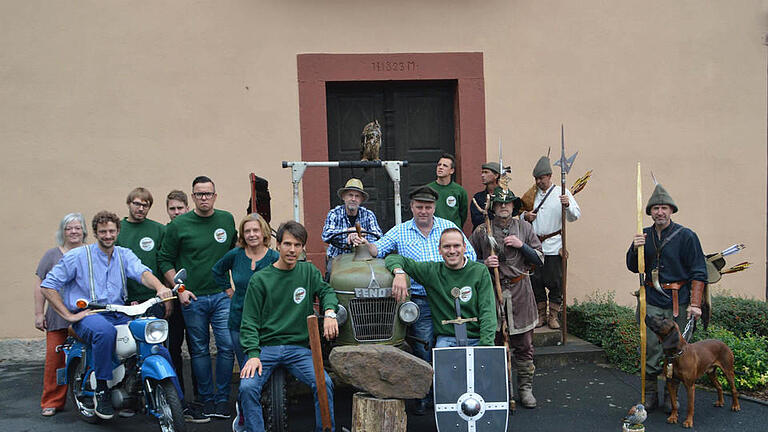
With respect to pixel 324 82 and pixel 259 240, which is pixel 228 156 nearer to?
pixel 324 82

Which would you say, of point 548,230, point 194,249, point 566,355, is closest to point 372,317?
point 194,249

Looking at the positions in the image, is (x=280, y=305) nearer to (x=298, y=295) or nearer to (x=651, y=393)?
(x=298, y=295)

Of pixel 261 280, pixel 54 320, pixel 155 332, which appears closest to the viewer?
pixel 261 280

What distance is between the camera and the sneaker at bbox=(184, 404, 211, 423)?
17.5 feet

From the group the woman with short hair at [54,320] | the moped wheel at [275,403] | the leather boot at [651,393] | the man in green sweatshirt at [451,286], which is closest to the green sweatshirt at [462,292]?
the man in green sweatshirt at [451,286]

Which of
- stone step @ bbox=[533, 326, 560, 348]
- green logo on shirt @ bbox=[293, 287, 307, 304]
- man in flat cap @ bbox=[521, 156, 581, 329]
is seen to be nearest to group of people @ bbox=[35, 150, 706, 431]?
green logo on shirt @ bbox=[293, 287, 307, 304]

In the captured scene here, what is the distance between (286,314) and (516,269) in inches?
80.3

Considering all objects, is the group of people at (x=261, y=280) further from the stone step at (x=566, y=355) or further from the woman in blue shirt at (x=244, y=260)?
the stone step at (x=566, y=355)

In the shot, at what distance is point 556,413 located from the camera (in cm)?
544

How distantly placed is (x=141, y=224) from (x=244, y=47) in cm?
281

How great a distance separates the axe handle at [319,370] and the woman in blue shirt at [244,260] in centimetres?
77

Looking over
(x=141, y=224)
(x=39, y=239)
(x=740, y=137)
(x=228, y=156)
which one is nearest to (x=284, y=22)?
(x=228, y=156)

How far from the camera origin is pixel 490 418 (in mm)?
4461

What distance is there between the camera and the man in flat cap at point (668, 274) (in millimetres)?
5328
